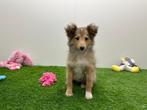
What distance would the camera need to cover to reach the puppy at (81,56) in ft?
7.63

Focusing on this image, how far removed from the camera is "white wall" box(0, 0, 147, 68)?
11.5 feet

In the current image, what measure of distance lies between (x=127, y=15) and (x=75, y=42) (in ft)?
4.92

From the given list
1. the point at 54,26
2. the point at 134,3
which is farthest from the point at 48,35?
the point at 134,3

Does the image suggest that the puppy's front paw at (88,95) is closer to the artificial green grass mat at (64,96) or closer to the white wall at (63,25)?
the artificial green grass mat at (64,96)

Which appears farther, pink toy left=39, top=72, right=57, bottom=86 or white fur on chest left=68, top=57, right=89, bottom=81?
pink toy left=39, top=72, right=57, bottom=86

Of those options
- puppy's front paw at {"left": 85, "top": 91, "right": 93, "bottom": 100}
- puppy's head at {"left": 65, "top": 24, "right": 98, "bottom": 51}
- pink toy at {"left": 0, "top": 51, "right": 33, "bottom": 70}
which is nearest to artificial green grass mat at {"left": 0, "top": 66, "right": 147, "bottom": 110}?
puppy's front paw at {"left": 85, "top": 91, "right": 93, "bottom": 100}

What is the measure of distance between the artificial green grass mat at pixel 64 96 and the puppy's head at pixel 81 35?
0.50 meters

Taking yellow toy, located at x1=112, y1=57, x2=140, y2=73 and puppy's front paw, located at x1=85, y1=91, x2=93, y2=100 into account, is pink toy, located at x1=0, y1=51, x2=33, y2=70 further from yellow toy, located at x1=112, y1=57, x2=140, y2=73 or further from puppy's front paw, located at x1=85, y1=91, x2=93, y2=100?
puppy's front paw, located at x1=85, y1=91, x2=93, y2=100

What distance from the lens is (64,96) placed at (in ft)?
7.79

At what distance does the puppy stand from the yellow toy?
1.15 metres

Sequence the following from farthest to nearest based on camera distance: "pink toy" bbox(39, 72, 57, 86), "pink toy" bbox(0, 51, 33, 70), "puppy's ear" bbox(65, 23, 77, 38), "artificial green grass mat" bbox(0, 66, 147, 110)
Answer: "pink toy" bbox(0, 51, 33, 70)
"pink toy" bbox(39, 72, 57, 86)
"puppy's ear" bbox(65, 23, 77, 38)
"artificial green grass mat" bbox(0, 66, 147, 110)

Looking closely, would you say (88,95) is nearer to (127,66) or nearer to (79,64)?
(79,64)

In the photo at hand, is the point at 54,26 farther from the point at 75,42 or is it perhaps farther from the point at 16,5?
the point at 75,42

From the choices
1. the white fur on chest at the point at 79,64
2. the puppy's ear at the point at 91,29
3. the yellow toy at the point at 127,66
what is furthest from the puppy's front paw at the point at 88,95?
the yellow toy at the point at 127,66
